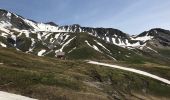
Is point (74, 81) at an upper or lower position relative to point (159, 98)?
upper

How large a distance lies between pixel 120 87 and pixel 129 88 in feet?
9.82

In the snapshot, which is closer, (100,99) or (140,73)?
(100,99)

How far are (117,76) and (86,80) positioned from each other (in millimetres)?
17484

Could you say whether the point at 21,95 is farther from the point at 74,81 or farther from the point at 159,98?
the point at 159,98

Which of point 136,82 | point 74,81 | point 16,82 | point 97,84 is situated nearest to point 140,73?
point 136,82

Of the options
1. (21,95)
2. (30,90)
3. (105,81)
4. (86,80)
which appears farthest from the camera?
(105,81)

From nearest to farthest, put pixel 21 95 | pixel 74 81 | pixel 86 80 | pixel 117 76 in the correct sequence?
pixel 21 95 → pixel 74 81 → pixel 86 80 → pixel 117 76

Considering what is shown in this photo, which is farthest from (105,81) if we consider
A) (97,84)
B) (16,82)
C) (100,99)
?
(16,82)

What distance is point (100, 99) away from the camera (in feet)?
184

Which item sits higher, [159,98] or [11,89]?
[11,89]

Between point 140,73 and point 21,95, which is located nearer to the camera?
point 21,95

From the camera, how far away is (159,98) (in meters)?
83.0

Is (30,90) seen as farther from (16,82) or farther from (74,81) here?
(74,81)

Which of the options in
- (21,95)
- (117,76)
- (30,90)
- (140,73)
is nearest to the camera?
(21,95)
